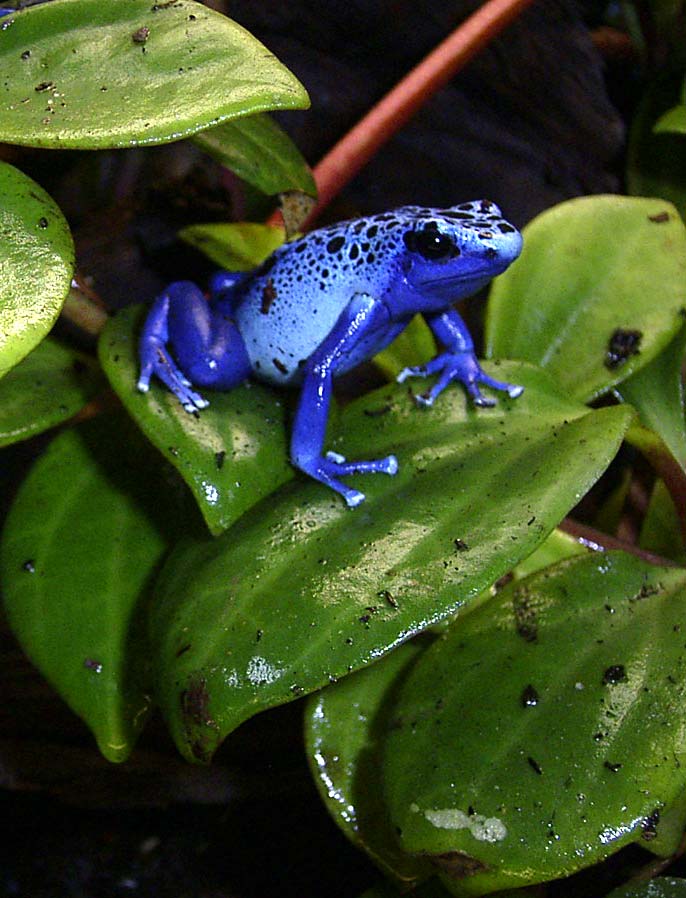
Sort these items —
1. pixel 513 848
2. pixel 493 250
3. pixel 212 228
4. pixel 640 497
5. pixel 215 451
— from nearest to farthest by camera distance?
pixel 513 848
pixel 215 451
pixel 493 250
pixel 212 228
pixel 640 497

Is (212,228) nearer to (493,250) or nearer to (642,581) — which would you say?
(493,250)

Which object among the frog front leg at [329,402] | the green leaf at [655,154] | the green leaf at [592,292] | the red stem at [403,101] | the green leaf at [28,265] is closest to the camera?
the green leaf at [28,265]

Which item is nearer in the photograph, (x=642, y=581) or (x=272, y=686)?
(x=272, y=686)

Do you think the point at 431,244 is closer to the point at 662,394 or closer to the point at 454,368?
the point at 454,368

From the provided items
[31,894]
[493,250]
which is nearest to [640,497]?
[493,250]

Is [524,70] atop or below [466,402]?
atop

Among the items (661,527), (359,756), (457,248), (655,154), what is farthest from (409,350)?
(655,154)

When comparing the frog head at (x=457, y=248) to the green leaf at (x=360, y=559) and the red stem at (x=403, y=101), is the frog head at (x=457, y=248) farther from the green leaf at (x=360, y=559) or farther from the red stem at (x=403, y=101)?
the red stem at (x=403, y=101)

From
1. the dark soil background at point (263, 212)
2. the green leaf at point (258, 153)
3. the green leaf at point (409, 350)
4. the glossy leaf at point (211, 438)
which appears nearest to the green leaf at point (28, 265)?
the glossy leaf at point (211, 438)
